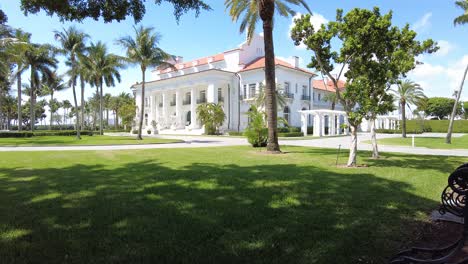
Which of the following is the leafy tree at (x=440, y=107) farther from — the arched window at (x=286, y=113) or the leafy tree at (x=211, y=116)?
the leafy tree at (x=211, y=116)

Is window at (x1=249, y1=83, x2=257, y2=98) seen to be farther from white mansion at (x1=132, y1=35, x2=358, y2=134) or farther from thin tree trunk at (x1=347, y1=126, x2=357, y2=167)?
thin tree trunk at (x1=347, y1=126, x2=357, y2=167)

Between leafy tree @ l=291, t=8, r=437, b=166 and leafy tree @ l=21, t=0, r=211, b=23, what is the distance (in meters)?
6.23

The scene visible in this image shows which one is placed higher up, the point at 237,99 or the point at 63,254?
the point at 237,99

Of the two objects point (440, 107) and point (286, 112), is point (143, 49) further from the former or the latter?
point (440, 107)

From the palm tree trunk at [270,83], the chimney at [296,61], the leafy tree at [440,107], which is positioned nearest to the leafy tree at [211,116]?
the chimney at [296,61]

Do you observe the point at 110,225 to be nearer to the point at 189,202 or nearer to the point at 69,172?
the point at 189,202

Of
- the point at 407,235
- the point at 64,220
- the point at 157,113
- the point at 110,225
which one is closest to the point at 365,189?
the point at 407,235

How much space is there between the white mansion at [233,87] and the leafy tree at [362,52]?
31943mm

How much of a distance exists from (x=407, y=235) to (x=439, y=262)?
1558 mm

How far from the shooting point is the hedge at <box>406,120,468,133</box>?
64.1 metres

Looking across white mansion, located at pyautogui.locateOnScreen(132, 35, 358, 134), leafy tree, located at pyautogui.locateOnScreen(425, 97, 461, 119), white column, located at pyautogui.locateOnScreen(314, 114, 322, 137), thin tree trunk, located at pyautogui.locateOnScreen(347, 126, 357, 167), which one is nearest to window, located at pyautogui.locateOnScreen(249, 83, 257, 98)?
white mansion, located at pyautogui.locateOnScreen(132, 35, 358, 134)

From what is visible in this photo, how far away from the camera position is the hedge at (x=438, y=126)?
6410 centimetres

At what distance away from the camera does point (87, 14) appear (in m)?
5.20

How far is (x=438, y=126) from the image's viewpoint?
6669 cm
